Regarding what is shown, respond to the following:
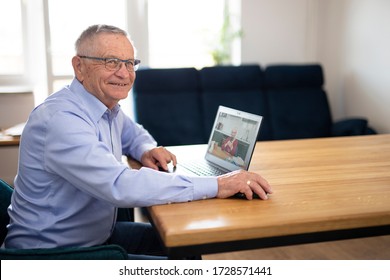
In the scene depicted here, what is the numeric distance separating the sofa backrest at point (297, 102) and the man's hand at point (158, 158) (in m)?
2.26

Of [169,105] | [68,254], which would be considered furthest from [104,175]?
[169,105]

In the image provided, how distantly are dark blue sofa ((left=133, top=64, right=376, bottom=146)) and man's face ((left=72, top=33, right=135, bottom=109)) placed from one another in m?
2.11

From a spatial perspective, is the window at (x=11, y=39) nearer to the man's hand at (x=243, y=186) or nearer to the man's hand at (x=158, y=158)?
the man's hand at (x=158, y=158)

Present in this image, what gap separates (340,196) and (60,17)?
3.29 metres

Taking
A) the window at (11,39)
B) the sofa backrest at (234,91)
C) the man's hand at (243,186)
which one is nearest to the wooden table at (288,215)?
the man's hand at (243,186)

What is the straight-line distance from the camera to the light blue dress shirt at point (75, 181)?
3.98 feet

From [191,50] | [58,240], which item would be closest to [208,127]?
[191,50]

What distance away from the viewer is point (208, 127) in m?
3.69

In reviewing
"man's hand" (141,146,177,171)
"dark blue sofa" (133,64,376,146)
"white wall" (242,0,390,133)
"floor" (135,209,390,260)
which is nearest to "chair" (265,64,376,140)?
"dark blue sofa" (133,64,376,146)

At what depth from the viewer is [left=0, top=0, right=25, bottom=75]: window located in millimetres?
3873

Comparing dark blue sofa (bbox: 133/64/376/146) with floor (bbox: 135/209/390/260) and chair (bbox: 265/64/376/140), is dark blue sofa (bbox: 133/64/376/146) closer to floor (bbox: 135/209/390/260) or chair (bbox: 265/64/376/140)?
chair (bbox: 265/64/376/140)

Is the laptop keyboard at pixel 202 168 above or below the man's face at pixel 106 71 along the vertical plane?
below
